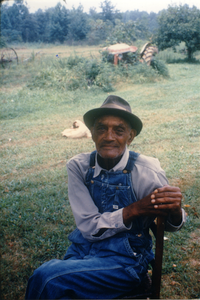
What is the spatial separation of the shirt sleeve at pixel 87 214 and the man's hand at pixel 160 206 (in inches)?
3.1

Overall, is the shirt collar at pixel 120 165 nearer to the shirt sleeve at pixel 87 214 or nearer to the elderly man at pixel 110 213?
the elderly man at pixel 110 213

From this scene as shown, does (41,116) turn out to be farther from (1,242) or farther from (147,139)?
(1,242)

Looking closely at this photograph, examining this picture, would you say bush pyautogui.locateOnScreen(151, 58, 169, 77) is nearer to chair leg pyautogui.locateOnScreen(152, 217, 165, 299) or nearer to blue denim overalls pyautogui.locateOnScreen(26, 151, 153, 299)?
blue denim overalls pyautogui.locateOnScreen(26, 151, 153, 299)

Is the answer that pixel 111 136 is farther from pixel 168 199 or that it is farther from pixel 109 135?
pixel 168 199

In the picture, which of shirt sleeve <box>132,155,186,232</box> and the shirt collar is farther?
the shirt collar

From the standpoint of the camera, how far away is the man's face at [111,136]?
1.81 m

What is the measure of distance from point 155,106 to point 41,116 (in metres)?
3.69

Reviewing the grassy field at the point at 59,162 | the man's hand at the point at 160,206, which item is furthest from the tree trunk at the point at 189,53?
the man's hand at the point at 160,206

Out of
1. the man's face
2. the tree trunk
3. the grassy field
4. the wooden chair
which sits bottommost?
the grassy field

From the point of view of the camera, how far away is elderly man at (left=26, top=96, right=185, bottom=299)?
1.51 meters

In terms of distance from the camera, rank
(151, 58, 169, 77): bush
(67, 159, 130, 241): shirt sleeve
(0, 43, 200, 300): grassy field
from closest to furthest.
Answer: (67, 159, 130, 241): shirt sleeve → (0, 43, 200, 300): grassy field → (151, 58, 169, 77): bush

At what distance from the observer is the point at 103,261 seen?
63.6 inches

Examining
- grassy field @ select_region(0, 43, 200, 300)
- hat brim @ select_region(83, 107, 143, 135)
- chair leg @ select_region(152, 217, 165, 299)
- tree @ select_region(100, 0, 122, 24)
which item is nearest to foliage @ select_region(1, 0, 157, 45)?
tree @ select_region(100, 0, 122, 24)

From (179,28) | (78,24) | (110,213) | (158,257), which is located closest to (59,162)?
(110,213)
